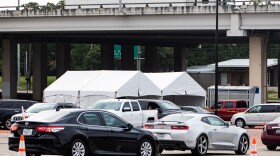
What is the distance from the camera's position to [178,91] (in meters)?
45.8

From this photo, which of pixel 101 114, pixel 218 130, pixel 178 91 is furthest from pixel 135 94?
pixel 101 114

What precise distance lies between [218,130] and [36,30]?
42.6 metres

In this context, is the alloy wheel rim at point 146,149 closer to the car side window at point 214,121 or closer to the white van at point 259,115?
the car side window at point 214,121

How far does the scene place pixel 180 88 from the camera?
45875mm

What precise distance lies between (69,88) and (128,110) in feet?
37.1

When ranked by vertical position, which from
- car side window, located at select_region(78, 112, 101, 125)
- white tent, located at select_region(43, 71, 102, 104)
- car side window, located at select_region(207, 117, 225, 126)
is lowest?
car side window, located at select_region(207, 117, 225, 126)

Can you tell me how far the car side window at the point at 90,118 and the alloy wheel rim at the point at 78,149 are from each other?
70 centimetres

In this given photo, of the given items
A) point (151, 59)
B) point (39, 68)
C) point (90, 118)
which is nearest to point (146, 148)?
point (90, 118)

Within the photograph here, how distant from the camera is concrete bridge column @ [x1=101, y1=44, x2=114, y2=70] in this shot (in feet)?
288

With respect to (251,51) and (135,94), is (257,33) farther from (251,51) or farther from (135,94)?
(135,94)

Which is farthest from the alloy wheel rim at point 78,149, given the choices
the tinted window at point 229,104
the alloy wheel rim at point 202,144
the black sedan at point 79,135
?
the tinted window at point 229,104

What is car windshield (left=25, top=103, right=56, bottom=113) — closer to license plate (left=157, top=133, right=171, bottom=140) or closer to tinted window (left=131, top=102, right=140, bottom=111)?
tinted window (left=131, top=102, right=140, bottom=111)

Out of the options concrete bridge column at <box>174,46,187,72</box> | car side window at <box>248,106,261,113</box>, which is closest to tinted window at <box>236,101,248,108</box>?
car side window at <box>248,106,261,113</box>

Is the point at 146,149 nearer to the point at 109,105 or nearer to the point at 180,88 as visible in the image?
the point at 109,105
